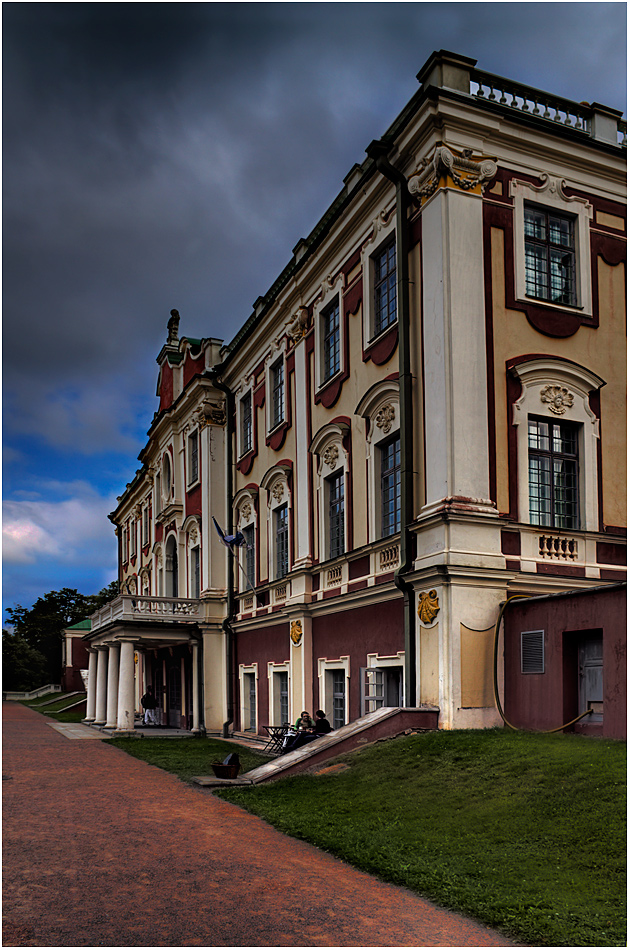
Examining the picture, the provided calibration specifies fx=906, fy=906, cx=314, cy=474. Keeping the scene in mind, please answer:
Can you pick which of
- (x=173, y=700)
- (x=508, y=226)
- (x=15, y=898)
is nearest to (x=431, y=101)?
(x=508, y=226)

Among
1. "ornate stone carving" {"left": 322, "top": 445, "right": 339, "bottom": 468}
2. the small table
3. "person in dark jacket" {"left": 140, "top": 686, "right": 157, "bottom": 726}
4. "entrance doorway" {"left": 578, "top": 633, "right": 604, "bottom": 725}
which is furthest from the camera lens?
"person in dark jacket" {"left": 140, "top": 686, "right": 157, "bottom": 726}

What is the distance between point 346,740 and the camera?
A: 1525 cm

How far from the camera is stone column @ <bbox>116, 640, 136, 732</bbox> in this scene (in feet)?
99.3

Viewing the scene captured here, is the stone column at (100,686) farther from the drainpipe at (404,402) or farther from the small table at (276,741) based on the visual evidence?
the drainpipe at (404,402)

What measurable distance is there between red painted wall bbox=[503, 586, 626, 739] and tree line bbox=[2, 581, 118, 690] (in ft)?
226

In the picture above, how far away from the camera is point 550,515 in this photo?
17609mm

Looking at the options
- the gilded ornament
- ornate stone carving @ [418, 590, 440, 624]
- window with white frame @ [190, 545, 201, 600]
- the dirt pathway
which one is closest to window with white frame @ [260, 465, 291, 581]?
the gilded ornament

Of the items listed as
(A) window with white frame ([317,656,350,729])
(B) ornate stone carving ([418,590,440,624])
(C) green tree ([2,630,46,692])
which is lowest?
(C) green tree ([2,630,46,692])

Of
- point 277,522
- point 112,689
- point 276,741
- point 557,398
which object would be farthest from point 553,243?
point 112,689

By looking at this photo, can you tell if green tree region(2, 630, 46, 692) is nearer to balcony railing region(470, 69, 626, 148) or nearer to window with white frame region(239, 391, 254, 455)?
window with white frame region(239, 391, 254, 455)

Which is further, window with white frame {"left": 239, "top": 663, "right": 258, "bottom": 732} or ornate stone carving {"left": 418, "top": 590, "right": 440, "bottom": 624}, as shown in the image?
window with white frame {"left": 239, "top": 663, "right": 258, "bottom": 732}

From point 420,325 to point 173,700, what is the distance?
78.7ft

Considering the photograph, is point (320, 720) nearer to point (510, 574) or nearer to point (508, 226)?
point (510, 574)

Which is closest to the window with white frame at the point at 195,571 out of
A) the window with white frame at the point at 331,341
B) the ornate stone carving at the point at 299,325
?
the ornate stone carving at the point at 299,325
